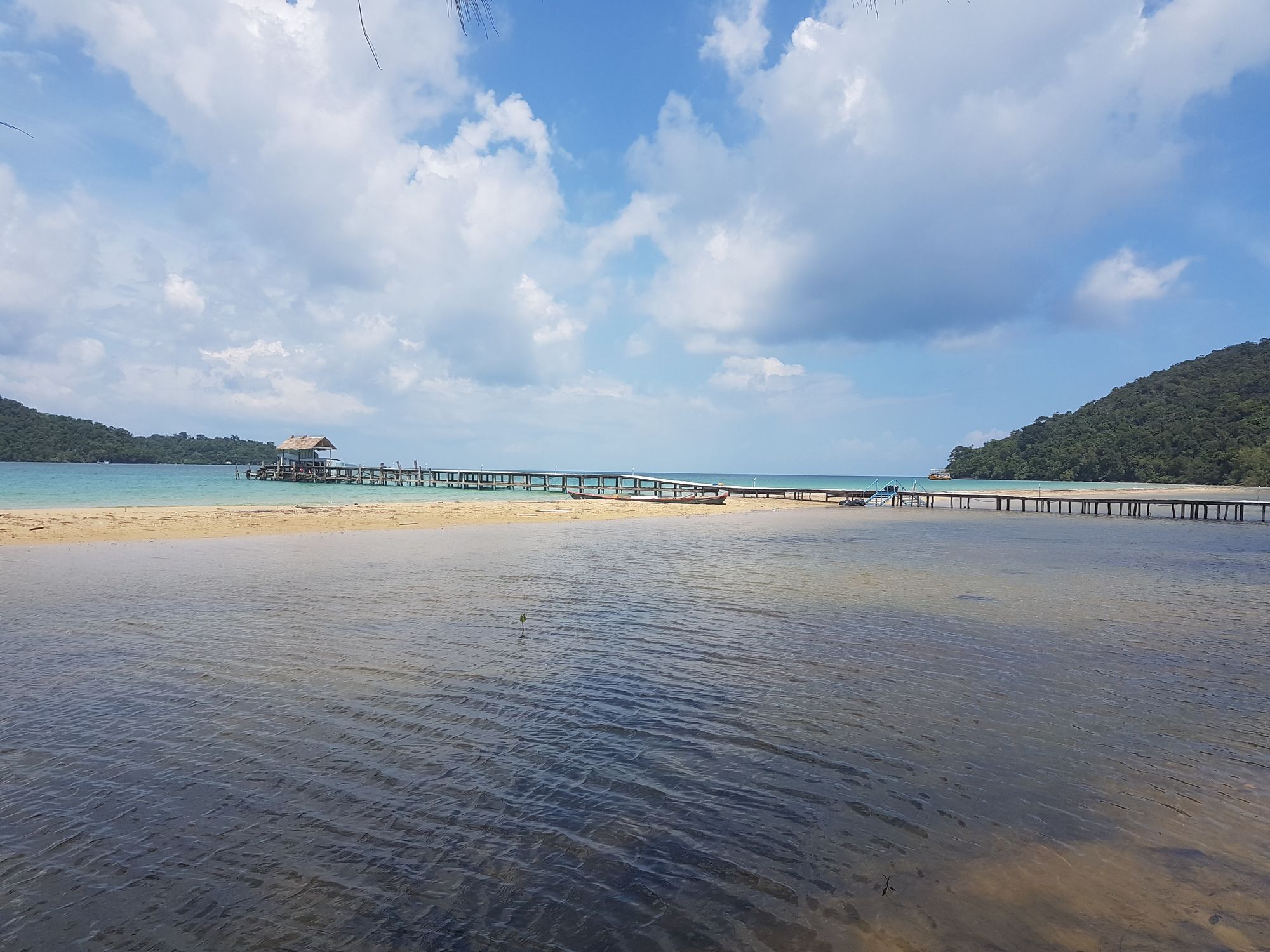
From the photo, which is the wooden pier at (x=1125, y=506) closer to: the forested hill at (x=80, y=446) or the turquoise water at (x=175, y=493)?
the turquoise water at (x=175, y=493)

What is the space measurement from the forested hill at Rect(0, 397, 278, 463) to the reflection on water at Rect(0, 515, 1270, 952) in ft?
389

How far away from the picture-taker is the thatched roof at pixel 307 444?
80.9m

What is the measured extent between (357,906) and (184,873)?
1208 millimetres

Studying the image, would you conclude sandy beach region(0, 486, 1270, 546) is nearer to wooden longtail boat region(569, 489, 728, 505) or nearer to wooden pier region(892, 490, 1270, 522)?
wooden longtail boat region(569, 489, 728, 505)

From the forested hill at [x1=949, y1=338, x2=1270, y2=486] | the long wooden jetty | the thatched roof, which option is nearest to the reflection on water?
the long wooden jetty

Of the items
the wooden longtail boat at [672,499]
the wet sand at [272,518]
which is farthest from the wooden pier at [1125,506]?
the wet sand at [272,518]

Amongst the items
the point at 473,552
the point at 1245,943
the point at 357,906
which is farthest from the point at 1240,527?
the point at 357,906

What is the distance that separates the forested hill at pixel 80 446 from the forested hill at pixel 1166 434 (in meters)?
138

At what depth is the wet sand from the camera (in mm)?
23969

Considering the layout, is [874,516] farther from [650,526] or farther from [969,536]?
[650,526]

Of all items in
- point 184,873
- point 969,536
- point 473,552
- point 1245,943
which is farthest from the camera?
point 969,536

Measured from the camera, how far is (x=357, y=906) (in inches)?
154

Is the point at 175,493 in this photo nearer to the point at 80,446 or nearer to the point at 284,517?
the point at 284,517

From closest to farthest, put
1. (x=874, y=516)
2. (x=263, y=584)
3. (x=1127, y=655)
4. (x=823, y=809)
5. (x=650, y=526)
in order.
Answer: (x=823, y=809)
(x=1127, y=655)
(x=263, y=584)
(x=650, y=526)
(x=874, y=516)
